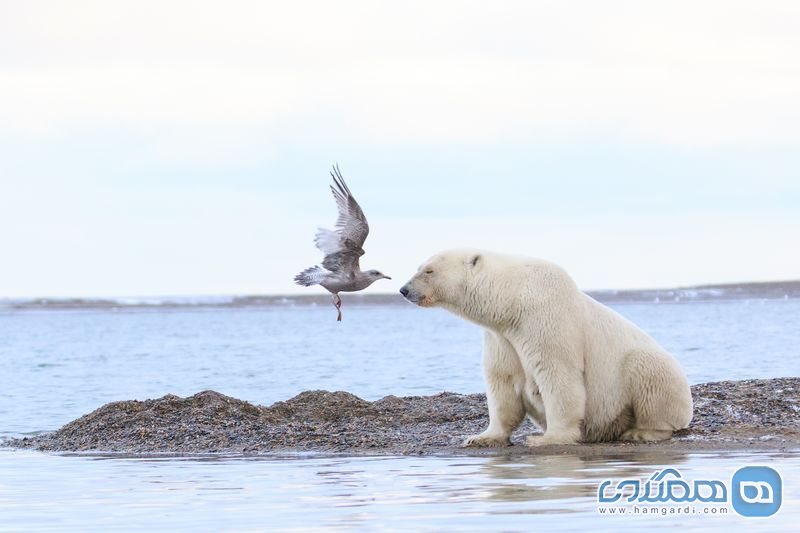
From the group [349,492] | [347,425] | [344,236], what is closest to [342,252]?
[344,236]

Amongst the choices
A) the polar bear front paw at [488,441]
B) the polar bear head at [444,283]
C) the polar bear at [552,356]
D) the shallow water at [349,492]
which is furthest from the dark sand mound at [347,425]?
the polar bear head at [444,283]

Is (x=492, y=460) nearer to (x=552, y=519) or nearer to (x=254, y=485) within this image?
(x=254, y=485)

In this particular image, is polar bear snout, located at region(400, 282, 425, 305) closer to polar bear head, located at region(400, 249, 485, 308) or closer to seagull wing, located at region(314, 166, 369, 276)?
polar bear head, located at region(400, 249, 485, 308)

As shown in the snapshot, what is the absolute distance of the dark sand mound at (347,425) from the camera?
11.3 m

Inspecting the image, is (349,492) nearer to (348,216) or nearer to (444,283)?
(444,283)

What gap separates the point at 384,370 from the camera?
101 ft

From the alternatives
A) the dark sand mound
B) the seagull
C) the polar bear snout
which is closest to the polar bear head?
the polar bear snout

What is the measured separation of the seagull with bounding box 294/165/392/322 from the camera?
14.7 metres

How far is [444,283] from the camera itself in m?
10.9

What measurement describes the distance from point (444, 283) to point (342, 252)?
14.2ft

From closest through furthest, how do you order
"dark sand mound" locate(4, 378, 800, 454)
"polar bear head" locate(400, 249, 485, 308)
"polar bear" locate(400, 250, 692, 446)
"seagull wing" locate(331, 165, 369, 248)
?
"polar bear" locate(400, 250, 692, 446), "polar bear head" locate(400, 249, 485, 308), "dark sand mound" locate(4, 378, 800, 454), "seagull wing" locate(331, 165, 369, 248)

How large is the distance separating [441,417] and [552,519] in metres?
6.35

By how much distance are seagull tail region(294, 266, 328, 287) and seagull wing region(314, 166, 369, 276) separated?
0.43ft

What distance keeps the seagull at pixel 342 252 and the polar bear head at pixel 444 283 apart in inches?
150
